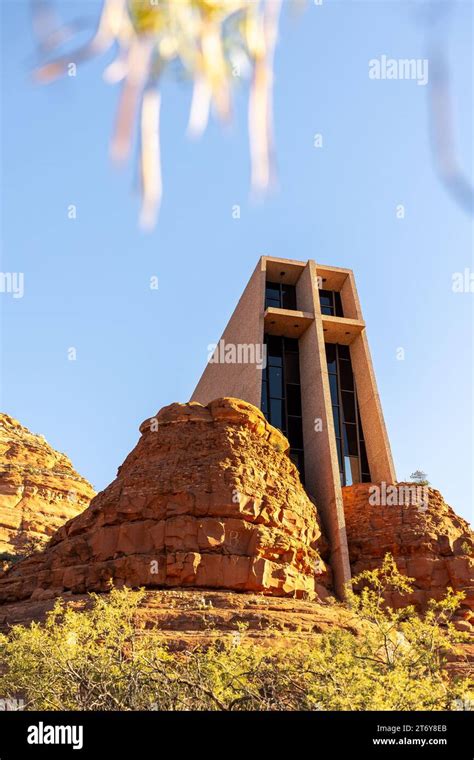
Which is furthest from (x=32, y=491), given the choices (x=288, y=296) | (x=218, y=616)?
(x=218, y=616)

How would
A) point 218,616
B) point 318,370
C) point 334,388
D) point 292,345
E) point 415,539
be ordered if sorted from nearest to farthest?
point 218,616
point 415,539
point 318,370
point 334,388
point 292,345

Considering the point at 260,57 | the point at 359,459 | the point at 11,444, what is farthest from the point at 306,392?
the point at 260,57

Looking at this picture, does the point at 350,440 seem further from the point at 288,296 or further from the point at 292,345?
the point at 288,296

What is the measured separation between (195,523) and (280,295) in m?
16.4

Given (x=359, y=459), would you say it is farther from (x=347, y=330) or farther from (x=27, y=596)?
(x=27, y=596)

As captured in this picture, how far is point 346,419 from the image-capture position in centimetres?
3350

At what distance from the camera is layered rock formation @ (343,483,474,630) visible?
25.4m

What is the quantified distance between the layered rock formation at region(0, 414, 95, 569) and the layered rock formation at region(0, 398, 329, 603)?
11811mm

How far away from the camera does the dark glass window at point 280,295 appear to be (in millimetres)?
35844

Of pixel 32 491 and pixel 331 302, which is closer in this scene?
pixel 331 302

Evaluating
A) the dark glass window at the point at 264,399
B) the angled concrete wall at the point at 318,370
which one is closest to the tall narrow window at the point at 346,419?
the angled concrete wall at the point at 318,370

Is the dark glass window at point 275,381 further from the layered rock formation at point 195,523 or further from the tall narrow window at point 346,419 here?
the layered rock formation at point 195,523

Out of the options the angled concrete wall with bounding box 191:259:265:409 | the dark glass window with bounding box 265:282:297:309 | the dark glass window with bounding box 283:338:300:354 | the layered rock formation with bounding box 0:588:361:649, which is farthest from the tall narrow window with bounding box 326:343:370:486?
the layered rock formation with bounding box 0:588:361:649
